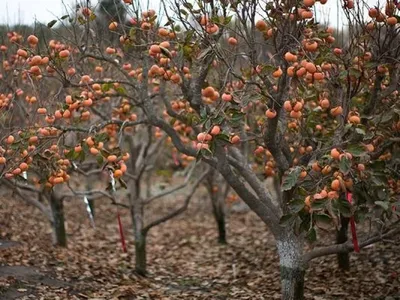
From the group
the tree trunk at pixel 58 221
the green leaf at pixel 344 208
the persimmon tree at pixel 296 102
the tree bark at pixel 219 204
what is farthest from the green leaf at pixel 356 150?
the tree bark at pixel 219 204

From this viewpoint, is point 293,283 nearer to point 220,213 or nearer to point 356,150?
point 356,150

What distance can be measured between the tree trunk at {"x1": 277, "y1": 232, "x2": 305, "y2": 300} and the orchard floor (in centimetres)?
70

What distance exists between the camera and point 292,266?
5078mm

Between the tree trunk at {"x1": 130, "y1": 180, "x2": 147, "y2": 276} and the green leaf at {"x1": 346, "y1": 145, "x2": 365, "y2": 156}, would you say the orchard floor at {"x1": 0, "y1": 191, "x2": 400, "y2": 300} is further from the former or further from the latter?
the green leaf at {"x1": 346, "y1": 145, "x2": 365, "y2": 156}

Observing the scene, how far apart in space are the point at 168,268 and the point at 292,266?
121 inches

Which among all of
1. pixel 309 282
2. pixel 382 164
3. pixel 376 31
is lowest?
pixel 309 282

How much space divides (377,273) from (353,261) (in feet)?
2.00

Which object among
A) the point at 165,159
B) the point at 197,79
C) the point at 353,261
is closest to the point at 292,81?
the point at 197,79

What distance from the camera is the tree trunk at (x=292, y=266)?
16.7 ft

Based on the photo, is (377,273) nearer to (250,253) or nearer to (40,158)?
(250,253)

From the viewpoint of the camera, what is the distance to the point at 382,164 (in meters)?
4.27

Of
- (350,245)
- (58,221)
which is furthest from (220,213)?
(350,245)

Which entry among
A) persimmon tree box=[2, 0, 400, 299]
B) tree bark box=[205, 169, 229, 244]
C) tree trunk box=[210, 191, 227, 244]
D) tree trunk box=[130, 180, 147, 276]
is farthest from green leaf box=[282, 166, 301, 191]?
tree trunk box=[210, 191, 227, 244]

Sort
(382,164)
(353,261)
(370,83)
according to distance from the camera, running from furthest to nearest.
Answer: (353,261) → (370,83) → (382,164)
